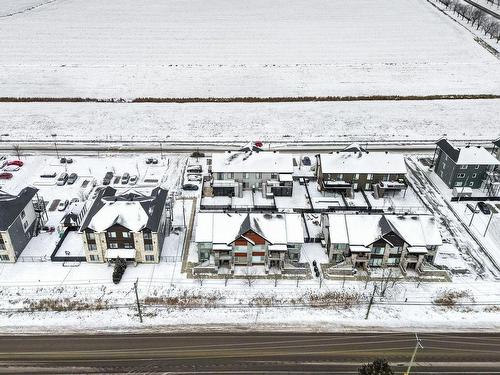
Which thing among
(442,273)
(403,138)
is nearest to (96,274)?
(442,273)

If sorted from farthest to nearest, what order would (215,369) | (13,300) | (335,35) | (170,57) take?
1. (335,35)
2. (170,57)
3. (13,300)
4. (215,369)

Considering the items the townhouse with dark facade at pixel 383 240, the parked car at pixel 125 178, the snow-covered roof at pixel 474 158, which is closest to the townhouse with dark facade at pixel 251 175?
the parked car at pixel 125 178

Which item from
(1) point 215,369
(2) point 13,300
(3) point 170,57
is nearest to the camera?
(1) point 215,369

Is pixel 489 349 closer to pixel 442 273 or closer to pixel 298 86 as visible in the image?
pixel 442 273

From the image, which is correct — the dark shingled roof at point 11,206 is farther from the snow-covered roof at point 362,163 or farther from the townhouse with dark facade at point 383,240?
the snow-covered roof at point 362,163

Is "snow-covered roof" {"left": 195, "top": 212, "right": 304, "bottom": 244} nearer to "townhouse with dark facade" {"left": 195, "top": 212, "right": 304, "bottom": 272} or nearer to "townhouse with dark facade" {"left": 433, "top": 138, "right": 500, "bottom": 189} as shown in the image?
"townhouse with dark facade" {"left": 195, "top": 212, "right": 304, "bottom": 272}
